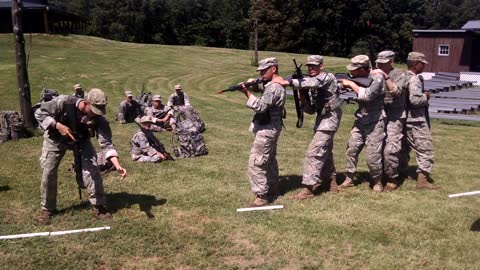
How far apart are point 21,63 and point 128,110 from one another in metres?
3.40

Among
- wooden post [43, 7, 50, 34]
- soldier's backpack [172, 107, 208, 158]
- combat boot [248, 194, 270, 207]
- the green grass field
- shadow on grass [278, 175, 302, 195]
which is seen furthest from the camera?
wooden post [43, 7, 50, 34]

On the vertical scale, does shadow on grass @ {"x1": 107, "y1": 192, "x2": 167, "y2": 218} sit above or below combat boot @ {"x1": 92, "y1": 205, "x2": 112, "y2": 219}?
below

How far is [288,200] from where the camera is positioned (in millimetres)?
7699

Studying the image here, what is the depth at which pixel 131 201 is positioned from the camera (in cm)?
779

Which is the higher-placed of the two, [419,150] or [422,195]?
[419,150]

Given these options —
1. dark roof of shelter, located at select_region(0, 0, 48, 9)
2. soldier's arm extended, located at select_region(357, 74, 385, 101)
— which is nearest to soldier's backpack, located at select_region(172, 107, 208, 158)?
soldier's arm extended, located at select_region(357, 74, 385, 101)

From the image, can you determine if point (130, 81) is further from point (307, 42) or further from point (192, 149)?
point (307, 42)

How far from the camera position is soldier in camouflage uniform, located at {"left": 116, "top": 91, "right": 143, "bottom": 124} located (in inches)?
589

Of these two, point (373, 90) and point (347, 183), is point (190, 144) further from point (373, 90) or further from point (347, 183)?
point (373, 90)

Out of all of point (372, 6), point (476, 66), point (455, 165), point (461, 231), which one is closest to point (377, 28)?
point (372, 6)

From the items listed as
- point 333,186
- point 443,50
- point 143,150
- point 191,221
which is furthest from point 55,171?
point 443,50

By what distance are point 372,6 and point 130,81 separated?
4790cm

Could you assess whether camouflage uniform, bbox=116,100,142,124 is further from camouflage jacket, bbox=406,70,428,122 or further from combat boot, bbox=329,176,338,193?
camouflage jacket, bbox=406,70,428,122

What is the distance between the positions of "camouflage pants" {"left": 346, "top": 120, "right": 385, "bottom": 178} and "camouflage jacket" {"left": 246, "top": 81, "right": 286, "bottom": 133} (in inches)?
60.0
